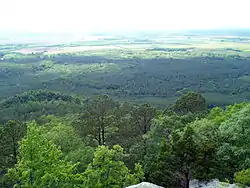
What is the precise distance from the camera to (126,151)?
39000 millimetres

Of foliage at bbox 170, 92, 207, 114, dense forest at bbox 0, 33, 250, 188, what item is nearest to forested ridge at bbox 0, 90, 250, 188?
dense forest at bbox 0, 33, 250, 188

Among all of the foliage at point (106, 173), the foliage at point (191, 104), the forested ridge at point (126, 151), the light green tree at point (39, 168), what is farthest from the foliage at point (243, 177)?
the foliage at point (191, 104)

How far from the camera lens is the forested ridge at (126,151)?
23.5m

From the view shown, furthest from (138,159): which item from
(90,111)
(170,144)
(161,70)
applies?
(161,70)

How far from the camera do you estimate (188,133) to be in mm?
27531

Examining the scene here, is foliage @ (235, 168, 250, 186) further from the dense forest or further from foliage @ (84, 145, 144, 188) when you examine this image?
foliage @ (84, 145, 144, 188)

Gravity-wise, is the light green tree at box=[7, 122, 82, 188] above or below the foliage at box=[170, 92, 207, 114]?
above

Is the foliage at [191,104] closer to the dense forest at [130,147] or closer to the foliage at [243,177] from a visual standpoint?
A: the dense forest at [130,147]

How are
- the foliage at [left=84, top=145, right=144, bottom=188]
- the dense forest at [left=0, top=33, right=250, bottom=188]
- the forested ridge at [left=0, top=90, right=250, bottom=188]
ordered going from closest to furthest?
the forested ridge at [left=0, top=90, right=250, bottom=188] < the dense forest at [left=0, top=33, right=250, bottom=188] < the foliage at [left=84, top=145, right=144, bottom=188]

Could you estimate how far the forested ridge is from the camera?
77.3 feet

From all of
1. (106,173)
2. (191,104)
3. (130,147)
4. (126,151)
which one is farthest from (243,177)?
(191,104)

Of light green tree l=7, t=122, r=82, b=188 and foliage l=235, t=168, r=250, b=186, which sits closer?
light green tree l=7, t=122, r=82, b=188

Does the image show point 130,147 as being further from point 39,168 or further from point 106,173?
point 39,168

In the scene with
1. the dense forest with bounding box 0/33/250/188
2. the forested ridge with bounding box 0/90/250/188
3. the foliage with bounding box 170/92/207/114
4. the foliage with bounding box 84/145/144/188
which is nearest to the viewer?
the forested ridge with bounding box 0/90/250/188
